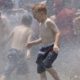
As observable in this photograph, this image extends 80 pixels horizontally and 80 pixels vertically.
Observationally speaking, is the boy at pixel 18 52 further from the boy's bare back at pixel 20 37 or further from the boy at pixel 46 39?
the boy at pixel 46 39

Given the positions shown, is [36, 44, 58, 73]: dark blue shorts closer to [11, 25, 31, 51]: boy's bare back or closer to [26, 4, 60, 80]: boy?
[26, 4, 60, 80]: boy

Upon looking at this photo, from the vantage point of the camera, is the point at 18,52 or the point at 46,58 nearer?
the point at 46,58

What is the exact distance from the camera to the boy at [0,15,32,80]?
22.7 ft

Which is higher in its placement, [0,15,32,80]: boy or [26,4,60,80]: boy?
[26,4,60,80]: boy

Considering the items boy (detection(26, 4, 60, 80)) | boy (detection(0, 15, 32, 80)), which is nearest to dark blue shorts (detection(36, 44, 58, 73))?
boy (detection(26, 4, 60, 80))

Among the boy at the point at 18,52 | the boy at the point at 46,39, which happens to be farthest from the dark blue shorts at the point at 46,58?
the boy at the point at 18,52

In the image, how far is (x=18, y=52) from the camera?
690 centimetres

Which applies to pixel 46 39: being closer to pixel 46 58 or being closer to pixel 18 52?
pixel 46 58

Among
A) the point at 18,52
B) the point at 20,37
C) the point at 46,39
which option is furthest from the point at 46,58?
the point at 20,37

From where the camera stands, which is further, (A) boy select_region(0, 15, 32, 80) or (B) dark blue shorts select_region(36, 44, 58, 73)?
(A) boy select_region(0, 15, 32, 80)

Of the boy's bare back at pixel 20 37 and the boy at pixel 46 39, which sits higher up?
the boy at pixel 46 39

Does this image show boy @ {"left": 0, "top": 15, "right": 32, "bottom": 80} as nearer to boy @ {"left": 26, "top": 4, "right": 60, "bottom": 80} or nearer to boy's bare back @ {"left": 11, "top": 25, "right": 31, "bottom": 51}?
boy's bare back @ {"left": 11, "top": 25, "right": 31, "bottom": 51}

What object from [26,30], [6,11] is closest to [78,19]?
[6,11]

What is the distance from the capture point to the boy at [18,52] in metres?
6.91
